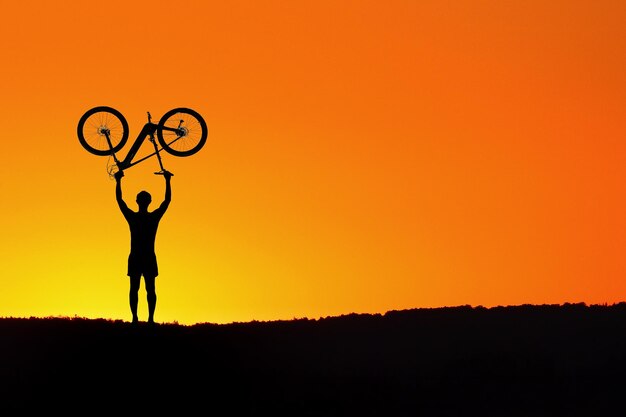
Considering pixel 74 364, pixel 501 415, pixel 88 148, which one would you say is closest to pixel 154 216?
pixel 74 364

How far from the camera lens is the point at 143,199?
32.4 meters

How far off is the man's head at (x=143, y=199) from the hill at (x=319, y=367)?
290 centimetres

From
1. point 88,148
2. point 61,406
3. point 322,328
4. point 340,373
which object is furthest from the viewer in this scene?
point 88,148

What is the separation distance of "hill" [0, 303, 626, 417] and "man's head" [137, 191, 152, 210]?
290cm

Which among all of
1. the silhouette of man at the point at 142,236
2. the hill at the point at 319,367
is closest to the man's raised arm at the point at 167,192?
the silhouette of man at the point at 142,236

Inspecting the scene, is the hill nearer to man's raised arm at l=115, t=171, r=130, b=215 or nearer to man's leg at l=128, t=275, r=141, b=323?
man's leg at l=128, t=275, r=141, b=323

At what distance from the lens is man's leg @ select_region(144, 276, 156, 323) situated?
107 feet

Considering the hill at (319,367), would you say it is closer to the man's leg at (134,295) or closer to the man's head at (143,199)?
the man's leg at (134,295)

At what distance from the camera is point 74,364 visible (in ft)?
102

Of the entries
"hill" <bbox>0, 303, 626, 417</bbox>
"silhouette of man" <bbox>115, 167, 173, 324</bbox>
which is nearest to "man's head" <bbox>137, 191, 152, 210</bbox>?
"silhouette of man" <bbox>115, 167, 173, 324</bbox>

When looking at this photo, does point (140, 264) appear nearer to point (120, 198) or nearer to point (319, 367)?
point (120, 198)

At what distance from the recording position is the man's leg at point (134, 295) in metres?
32.8

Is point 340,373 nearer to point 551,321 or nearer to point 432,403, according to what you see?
point 432,403

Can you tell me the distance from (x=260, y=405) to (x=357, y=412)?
2065 millimetres
